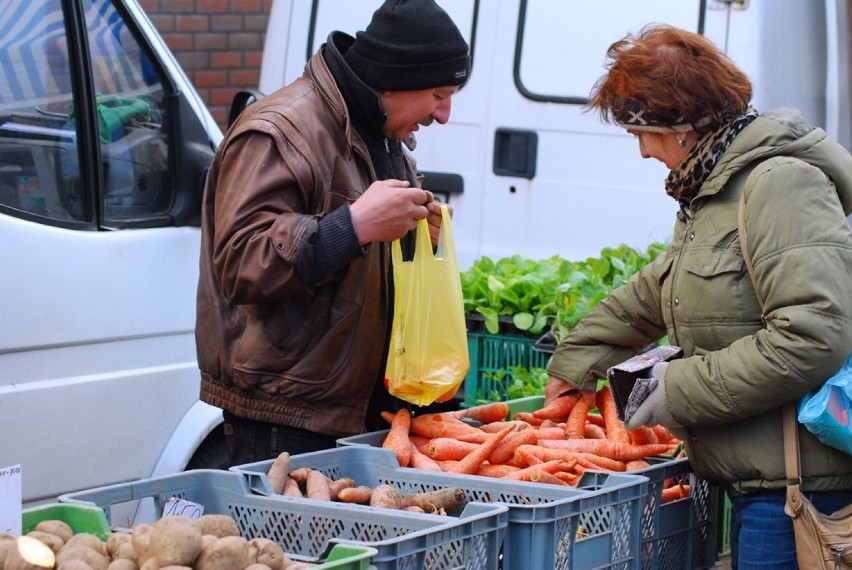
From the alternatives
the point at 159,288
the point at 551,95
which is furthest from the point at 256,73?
the point at 159,288

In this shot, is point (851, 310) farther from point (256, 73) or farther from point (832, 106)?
point (256, 73)

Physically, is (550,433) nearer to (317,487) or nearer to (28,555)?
(317,487)

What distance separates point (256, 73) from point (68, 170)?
535 centimetres

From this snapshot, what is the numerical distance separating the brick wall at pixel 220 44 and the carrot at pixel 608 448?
605 cm

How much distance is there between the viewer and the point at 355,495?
119 inches

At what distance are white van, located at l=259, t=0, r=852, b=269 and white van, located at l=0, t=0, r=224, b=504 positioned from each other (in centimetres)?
175

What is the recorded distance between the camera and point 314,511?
2.76 meters

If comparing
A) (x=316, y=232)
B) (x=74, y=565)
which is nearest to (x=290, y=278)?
(x=316, y=232)

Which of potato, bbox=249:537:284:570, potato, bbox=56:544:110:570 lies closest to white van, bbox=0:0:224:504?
potato, bbox=56:544:110:570

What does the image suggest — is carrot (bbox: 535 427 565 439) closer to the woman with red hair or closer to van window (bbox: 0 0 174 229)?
the woman with red hair

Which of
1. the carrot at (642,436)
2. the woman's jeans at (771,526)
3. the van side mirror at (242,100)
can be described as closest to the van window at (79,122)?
the van side mirror at (242,100)

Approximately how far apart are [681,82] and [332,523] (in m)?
1.30

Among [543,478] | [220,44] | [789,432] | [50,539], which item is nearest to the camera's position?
[50,539]

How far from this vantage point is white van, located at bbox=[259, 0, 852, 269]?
550 cm
